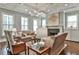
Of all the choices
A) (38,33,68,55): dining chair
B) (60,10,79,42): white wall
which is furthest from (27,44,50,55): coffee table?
(60,10,79,42): white wall

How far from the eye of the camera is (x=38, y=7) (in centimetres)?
228

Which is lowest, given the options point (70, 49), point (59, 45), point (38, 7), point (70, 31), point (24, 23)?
point (70, 49)

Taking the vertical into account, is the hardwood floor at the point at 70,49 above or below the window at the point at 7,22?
below

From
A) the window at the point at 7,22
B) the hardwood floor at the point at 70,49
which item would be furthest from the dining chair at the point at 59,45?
the window at the point at 7,22

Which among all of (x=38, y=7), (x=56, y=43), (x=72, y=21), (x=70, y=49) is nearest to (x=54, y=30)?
(x=56, y=43)

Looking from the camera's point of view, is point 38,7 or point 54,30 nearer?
point 38,7

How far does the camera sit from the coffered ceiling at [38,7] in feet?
7.24

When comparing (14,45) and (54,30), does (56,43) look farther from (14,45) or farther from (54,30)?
(14,45)

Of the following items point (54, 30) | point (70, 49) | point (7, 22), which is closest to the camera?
point (7, 22)

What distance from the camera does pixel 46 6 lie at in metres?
2.28

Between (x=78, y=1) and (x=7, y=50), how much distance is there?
214 cm

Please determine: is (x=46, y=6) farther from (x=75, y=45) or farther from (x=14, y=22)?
(x=75, y=45)

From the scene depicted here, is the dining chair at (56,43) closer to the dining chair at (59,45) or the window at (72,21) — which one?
the dining chair at (59,45)
